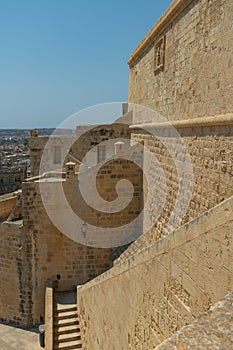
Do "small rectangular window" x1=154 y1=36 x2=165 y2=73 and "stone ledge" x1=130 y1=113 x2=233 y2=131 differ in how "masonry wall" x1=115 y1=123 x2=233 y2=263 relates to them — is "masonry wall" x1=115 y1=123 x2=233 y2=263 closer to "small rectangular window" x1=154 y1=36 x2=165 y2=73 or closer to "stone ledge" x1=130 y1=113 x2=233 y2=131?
"stone ledge" x1=130 y1=113 x2=233 y2=131

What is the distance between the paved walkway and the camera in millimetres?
8578

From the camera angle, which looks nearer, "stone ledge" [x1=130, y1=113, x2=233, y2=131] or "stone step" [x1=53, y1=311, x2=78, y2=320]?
"stone ledge" [x1=130, y1=113, x2=233, y2=131]

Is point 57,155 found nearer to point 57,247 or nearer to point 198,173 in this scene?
point 57,247

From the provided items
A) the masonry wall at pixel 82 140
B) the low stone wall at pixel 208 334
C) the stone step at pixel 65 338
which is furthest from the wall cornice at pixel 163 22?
the stone step at pixel 65 338

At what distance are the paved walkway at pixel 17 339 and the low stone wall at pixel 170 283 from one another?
3639mm

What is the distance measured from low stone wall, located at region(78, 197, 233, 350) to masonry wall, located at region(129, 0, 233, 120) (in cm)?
250

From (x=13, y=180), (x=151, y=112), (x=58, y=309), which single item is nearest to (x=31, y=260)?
(x=58, y=309)

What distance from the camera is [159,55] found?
858cm

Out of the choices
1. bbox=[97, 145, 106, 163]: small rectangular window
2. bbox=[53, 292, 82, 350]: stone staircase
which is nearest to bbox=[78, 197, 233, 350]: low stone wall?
bbox=[53, 292, 82, 350]: stone staircase

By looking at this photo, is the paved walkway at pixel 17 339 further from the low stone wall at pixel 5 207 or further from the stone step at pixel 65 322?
the low stone wall at pixel 5 207

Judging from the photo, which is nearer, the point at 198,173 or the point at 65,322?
the point at 198,173

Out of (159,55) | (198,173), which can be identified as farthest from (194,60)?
(159,55)

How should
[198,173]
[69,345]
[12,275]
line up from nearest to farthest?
[198,173] → [69,345] → [12,275]

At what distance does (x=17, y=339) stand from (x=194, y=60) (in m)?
8.02
